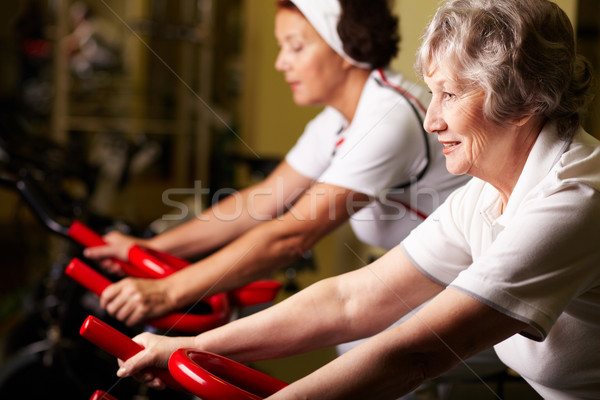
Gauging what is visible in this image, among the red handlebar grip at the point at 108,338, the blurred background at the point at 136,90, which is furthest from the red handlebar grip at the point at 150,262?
the blurred background at the point at 136,90

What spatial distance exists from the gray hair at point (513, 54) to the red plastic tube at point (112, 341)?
0.37 m

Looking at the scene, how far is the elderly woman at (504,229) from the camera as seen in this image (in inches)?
20.6

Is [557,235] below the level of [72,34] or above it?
below

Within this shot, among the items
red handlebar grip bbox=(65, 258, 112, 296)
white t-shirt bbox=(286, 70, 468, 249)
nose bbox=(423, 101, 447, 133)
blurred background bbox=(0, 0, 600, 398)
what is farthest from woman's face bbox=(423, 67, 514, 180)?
blurred background bbox=(0, 0, 600, 398)

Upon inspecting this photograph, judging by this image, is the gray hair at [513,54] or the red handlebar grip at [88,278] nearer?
the gray hair at [513,54]

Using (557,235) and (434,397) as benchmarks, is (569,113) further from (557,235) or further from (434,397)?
(434,397)

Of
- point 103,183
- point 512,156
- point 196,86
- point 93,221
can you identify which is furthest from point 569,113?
point 196,86

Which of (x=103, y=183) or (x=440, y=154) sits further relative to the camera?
(x=103, y=183)

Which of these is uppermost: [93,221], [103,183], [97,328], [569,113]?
[569,113]

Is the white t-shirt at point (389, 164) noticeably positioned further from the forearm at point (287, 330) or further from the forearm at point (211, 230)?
the forearm at point (211, 230)

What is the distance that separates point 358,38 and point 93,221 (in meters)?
0.76

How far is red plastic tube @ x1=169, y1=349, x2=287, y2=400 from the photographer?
509 mm

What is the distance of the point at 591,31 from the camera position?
3.85ft

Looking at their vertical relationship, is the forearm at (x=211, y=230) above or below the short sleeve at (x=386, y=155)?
below
